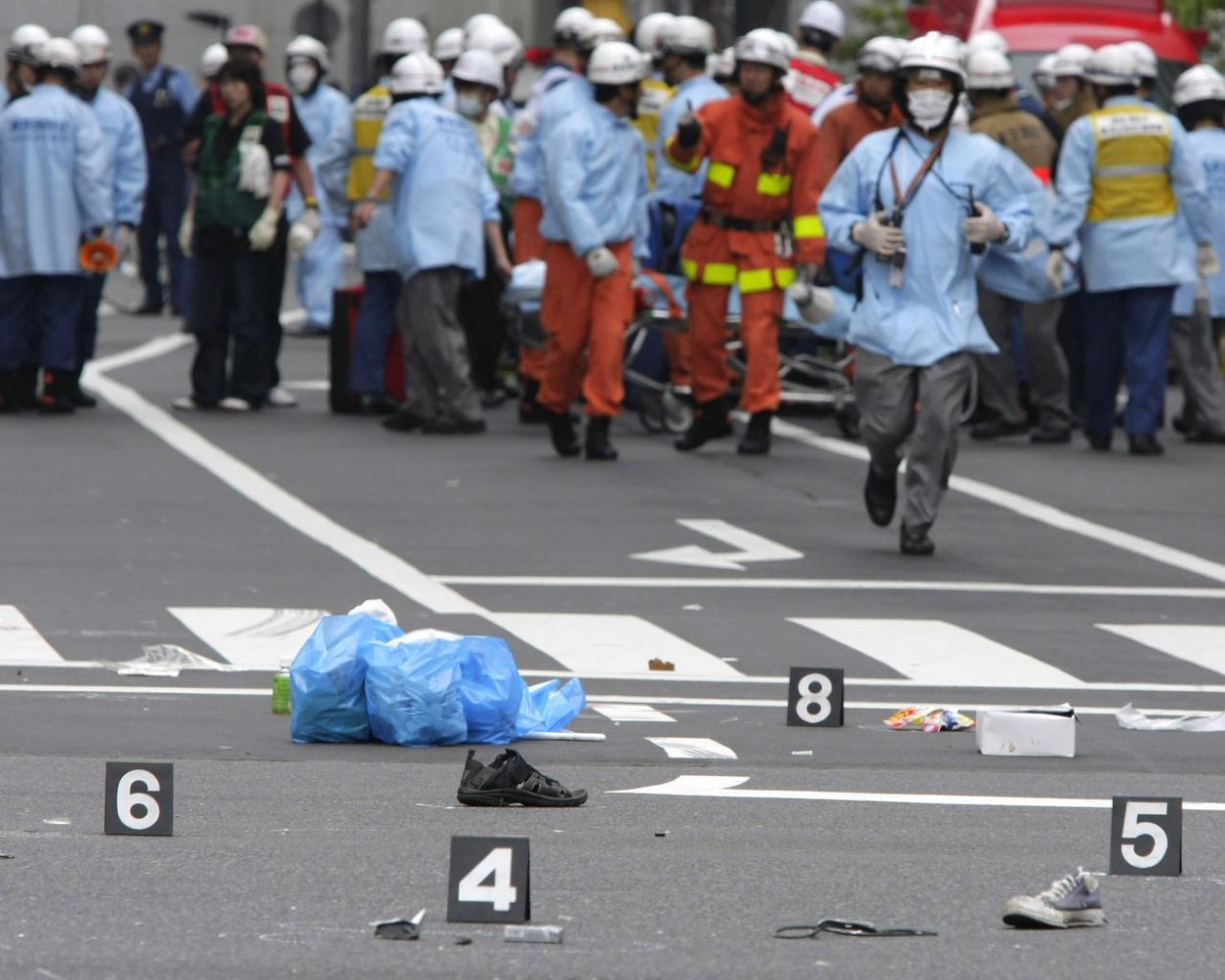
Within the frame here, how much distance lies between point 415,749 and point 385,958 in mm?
2663

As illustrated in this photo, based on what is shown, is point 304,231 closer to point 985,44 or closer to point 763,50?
point 763,50

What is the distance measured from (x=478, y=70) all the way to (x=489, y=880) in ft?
41.4

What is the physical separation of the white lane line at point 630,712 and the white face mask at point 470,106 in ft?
31.4

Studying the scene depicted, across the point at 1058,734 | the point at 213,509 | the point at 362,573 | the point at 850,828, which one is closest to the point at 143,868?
the point at 850,828

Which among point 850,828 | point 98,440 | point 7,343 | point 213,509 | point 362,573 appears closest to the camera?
point 850,828

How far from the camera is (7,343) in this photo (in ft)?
59.2

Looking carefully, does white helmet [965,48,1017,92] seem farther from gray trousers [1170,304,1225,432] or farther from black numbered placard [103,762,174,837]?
black numbered placard [103,762,174,837]

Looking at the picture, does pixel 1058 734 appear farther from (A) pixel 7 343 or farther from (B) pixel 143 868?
(A) pixel 7 343

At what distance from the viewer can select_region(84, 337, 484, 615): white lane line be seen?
11508 millimetres

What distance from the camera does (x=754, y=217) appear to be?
53.4 feet

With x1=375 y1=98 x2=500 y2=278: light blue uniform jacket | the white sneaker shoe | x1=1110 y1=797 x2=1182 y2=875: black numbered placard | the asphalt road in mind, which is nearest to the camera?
the asphalt road

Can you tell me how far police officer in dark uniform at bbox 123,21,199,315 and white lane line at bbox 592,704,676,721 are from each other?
55.3 ft

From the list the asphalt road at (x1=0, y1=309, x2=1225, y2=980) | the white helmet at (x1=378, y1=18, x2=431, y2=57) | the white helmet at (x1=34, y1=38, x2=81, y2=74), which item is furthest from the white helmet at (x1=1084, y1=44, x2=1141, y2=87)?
the white helmet at (x1=34, y1=38, x2=81, y2=74)

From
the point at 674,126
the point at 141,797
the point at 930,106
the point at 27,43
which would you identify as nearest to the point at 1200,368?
the point at 674,126
